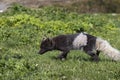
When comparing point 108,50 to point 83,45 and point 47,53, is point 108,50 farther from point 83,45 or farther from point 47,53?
point 47,53

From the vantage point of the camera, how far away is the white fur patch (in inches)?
459

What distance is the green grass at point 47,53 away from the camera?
10078mm

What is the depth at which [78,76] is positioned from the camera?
10.1 metres

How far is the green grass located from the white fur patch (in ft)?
1.17

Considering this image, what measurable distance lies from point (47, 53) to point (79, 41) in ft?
5.10

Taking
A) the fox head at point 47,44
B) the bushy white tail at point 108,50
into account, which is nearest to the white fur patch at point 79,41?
the bushy white tail at point 108,50

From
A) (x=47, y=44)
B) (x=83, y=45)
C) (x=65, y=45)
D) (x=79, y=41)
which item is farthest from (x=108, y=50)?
(x=47, y=44)

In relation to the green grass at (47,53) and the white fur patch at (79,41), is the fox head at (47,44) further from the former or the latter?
the white fur patch at (79,41)

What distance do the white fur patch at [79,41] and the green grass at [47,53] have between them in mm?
356

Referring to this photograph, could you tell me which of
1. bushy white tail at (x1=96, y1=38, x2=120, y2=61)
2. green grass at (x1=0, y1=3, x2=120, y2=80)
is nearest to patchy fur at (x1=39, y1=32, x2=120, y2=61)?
bushy white tail at (x1=96, y1=38, x2=120, y2=61)

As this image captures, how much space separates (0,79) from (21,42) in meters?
4.81

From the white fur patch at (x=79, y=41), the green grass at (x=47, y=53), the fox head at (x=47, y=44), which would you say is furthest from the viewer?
the fox head at (x=47, y=44)

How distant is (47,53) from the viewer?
12.9m

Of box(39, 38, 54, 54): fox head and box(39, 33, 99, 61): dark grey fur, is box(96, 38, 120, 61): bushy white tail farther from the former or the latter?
box(39, 38, 54, 54): fox head
